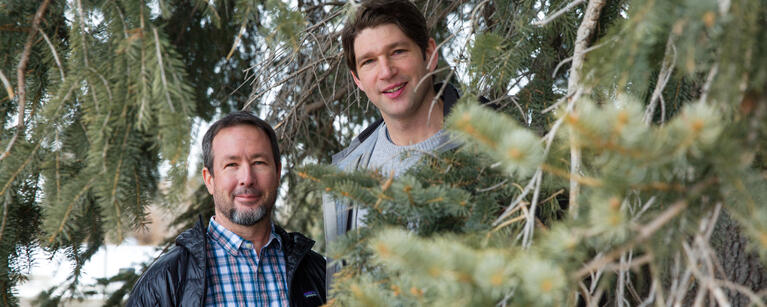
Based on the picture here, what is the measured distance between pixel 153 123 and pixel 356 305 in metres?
0.58

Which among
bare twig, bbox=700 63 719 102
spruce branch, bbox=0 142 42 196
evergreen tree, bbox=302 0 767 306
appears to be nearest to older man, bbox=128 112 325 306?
spruce branch, bbox=0 142 42 196

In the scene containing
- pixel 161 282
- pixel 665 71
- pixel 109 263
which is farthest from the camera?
pixel 109 263

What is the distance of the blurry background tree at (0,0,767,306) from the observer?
90 centimetres

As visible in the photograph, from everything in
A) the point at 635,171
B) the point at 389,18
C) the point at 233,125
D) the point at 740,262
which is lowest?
the point at 740,262

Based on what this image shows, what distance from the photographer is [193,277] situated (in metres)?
2.21

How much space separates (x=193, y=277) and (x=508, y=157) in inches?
63.9

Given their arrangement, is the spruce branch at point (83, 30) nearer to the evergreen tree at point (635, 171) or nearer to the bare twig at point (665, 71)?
the evergreen tree at point (635, 171)

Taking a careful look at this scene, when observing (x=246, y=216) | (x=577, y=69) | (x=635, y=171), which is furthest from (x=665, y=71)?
(x=246, y=216)

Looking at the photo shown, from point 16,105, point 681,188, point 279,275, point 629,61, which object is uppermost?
point 16,105

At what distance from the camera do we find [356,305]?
1.14m

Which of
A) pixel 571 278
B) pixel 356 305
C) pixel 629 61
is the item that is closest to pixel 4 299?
pixel 356 305

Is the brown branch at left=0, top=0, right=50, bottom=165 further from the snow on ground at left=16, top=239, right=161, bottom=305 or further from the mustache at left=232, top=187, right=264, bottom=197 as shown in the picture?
Result: the snow on ground at left=16, top=239, right=161, bottom=305

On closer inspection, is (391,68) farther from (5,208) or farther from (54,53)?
(5,208)

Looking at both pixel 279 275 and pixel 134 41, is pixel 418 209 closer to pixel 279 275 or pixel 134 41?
pixel 134 41
